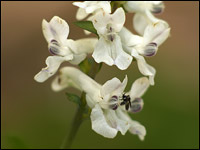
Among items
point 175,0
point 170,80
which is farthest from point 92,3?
point 175,0

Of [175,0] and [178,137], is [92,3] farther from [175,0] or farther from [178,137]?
[175,0]

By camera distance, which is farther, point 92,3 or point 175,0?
point 175,0

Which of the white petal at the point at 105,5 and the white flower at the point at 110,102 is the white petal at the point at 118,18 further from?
the white flower at the point at 110,102

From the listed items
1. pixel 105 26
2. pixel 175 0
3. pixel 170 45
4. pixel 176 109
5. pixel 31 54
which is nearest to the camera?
pixel 105 26

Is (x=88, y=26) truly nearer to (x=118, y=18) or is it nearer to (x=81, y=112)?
(x=118, y=18)

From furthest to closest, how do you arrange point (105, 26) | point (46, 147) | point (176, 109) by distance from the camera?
point (176, 109), point (46, 147), point (105, 26)

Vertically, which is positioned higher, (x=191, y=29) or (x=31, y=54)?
(x=191, y=29)

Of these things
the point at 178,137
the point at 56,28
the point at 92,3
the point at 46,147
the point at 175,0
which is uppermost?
the point at 92,3

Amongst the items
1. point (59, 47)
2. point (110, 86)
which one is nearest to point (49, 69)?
point (59, 47)
